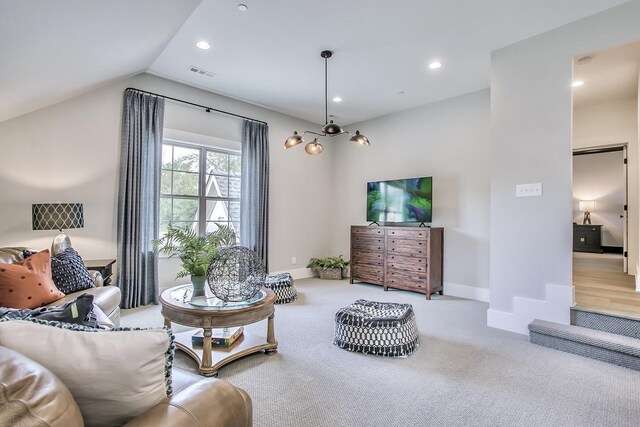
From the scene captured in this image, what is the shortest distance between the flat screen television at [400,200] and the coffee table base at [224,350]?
331 cm

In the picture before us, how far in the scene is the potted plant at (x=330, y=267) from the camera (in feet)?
20.0

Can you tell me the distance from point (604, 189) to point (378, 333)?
785cm

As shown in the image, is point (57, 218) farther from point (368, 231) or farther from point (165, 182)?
point (368, 231)

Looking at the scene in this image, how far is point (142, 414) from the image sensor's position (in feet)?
3.08

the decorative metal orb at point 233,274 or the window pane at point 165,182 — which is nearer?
the decorative metal orb at point 233,274

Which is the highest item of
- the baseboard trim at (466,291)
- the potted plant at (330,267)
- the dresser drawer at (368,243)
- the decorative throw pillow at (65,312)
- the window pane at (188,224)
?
the window pane at (188,224)

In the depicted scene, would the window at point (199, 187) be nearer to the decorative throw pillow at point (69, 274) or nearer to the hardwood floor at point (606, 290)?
the decorative throw pillow at point (69, 274)

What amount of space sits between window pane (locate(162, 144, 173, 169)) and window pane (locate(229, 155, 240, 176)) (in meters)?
0.95

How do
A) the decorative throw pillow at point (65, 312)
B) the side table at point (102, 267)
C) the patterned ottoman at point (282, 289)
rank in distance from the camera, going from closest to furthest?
the decorative throw pillow at point (65, 312), the side table at point (102, 267), the patterned ottoman at point (282, 289)

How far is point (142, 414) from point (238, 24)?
332cm

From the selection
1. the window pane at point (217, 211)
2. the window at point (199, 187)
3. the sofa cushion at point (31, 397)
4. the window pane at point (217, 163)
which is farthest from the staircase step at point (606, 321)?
the window pane at point (217, 163)

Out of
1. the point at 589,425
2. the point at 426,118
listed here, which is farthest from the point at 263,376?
the point at 426,118

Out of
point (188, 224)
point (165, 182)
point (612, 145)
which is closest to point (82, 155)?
point (165, 182)

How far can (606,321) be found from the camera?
114 inches
